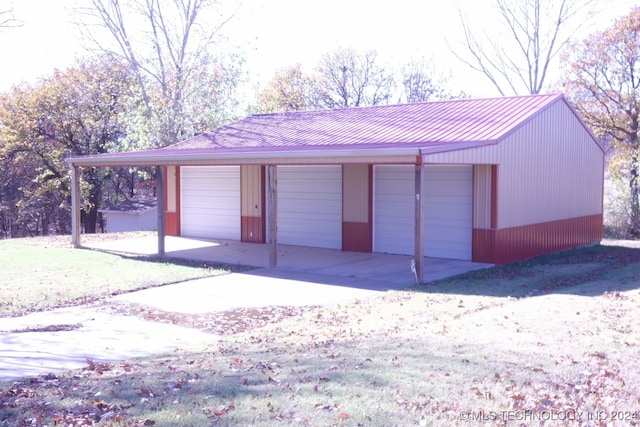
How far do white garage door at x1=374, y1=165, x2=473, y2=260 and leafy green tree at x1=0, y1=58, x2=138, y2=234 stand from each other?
1706 centimetres

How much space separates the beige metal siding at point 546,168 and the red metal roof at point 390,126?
0.45 meters

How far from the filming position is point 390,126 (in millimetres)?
16250

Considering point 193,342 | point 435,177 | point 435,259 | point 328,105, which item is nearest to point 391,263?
point 435,259

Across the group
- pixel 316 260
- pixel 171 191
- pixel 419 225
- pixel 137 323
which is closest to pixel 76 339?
pixel 137 323

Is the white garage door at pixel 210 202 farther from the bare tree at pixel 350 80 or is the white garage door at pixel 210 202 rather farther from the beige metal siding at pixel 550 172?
the bare tree at pixel 350 80

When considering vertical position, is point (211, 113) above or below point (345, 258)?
above

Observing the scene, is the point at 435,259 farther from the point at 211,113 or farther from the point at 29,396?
the point at 211,113

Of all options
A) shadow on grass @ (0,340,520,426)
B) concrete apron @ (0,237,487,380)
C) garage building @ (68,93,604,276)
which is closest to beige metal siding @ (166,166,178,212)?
garage building @ (68,93,604,276)

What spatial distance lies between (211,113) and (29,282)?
46.6 feet

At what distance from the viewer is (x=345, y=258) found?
15.4m

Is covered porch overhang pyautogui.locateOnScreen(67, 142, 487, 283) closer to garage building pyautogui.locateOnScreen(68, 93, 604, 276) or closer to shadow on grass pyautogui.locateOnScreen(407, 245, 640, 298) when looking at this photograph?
garage building pyautogui.locateOnScreen(68, 93, 604, 276)

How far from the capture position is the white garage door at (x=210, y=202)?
19284mm

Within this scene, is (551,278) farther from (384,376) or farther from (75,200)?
(75,200)

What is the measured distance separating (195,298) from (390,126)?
7.36m
